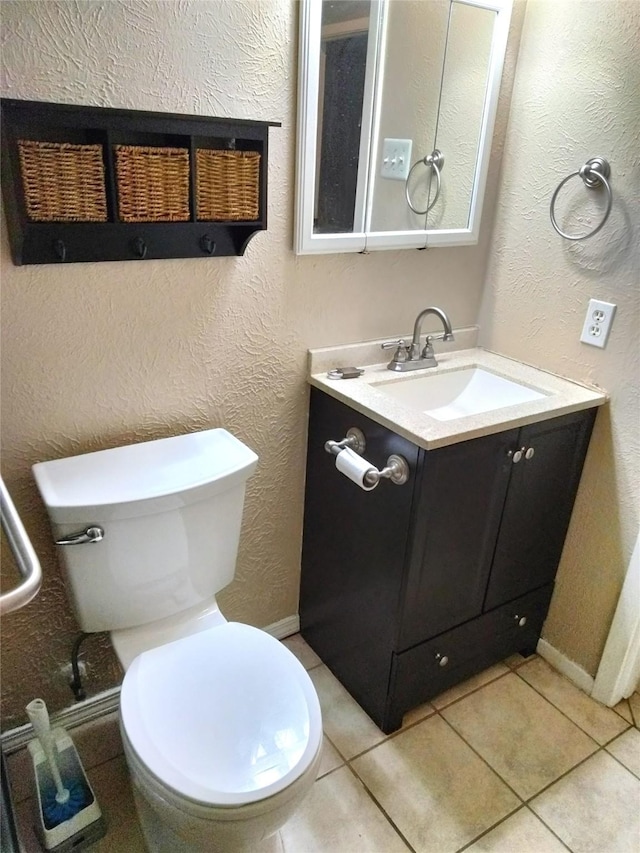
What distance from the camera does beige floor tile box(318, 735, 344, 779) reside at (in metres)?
1.56

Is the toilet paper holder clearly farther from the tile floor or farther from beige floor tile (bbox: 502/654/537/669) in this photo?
beige floor tile (bbox: 502/654/537/669)

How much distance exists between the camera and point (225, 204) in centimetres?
133

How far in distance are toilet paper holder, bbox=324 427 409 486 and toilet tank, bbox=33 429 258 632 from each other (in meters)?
0.24

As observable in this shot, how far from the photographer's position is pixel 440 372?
176 centimetres

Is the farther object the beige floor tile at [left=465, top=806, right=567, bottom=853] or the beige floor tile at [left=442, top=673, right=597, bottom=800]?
the beige floor tile at [left=442, top=673, right=597, bottom=800]

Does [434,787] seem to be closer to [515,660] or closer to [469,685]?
[469,685]

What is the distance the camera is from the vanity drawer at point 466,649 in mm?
1612

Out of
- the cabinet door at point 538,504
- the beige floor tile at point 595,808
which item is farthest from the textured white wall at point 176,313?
the beige floor tile at point 595,808

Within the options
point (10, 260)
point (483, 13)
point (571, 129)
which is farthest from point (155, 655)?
point (483, 13)

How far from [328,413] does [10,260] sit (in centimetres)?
82

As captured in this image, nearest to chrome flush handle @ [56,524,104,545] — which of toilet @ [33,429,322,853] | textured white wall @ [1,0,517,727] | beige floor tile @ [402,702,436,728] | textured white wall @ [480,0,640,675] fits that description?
toilet @ [33,429,322,853]

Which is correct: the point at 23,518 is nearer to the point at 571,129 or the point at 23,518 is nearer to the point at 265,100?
the point at 265,100

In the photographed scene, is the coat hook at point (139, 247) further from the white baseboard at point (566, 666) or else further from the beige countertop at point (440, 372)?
the white baseboard at point (566, 666)

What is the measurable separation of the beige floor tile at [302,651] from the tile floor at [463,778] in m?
0.05
